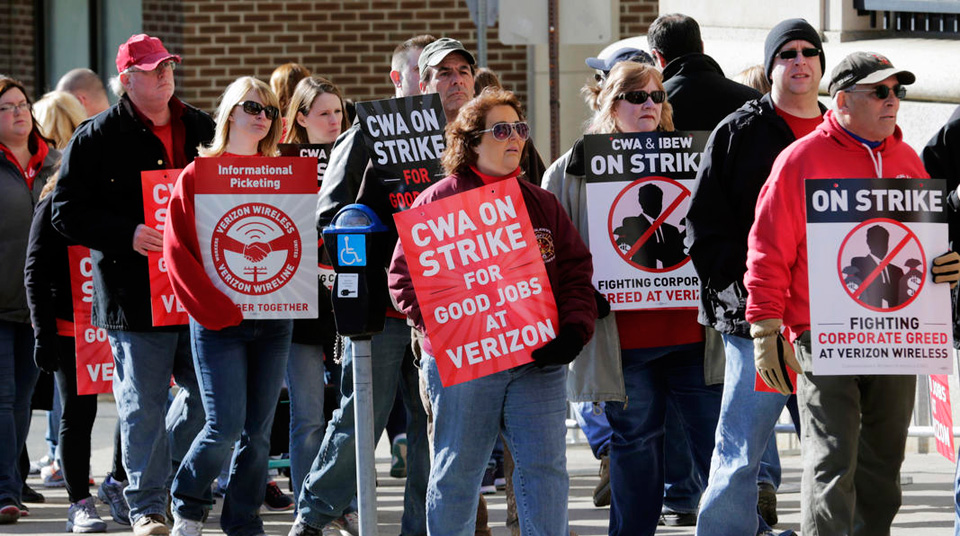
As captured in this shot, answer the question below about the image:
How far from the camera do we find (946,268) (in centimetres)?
550

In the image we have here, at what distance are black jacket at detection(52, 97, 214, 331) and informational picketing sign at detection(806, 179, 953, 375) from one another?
3194 millimetres

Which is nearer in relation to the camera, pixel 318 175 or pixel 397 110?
pixel 397 110

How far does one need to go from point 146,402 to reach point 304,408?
72 centimetres

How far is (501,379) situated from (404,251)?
0.56 m

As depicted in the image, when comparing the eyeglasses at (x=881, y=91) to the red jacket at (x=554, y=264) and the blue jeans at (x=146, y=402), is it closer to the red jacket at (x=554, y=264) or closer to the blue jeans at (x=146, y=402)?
the red jacket at (x=554, y=264)

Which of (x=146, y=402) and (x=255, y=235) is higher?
(x=255, y=235)

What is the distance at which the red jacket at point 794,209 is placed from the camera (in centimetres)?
553

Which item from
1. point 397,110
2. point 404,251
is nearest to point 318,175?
point 397,110

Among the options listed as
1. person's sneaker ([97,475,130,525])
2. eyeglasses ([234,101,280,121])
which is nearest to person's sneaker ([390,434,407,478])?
person's sneaker ([97,475,130,525])

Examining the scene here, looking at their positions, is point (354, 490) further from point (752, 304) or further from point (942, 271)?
point (942, 271)

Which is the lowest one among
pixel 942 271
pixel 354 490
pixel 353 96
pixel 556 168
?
pixel 354 490

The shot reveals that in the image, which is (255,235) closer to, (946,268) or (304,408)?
(304,408)

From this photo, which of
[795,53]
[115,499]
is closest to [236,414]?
[115,499]

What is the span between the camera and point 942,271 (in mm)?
5504
